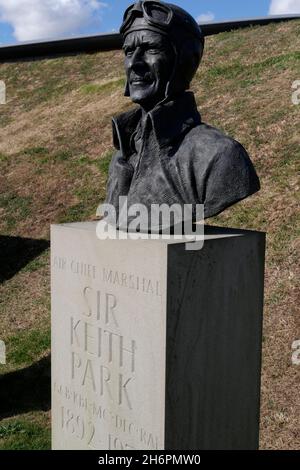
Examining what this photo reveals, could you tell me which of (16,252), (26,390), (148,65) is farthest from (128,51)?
(16,252)

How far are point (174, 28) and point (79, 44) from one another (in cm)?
1565

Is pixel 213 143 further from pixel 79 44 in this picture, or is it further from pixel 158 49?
pixel 79 44

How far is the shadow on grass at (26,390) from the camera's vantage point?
5559 millimetres

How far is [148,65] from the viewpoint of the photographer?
3.38 meters

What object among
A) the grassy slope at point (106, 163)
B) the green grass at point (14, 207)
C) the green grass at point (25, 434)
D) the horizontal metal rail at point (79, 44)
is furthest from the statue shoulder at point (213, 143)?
the horizontal metal rail at point (79, 44)

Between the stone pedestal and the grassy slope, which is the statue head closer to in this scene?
the stone pedestal

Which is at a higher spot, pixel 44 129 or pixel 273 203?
pixel 44 129

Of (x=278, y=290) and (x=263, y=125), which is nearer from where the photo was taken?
(x=278, y=290)

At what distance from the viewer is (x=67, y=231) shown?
3.78m

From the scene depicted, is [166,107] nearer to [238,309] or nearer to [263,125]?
[238,309]

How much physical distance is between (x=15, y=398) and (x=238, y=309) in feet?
10.3

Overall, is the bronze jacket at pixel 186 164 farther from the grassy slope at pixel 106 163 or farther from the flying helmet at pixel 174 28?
the grassy slope at pixel 106 163

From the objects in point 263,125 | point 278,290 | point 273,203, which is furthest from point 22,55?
point 278,290

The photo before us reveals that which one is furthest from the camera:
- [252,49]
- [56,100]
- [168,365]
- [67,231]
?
[56,100]
